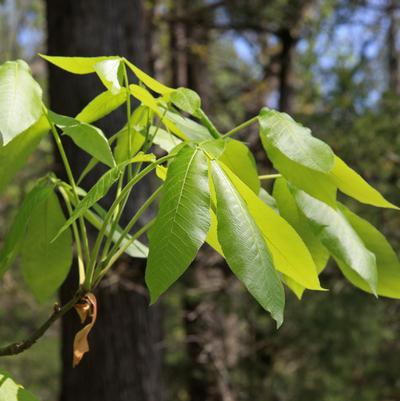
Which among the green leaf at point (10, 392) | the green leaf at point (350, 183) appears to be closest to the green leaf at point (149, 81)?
the green leaf at point (350, 183)

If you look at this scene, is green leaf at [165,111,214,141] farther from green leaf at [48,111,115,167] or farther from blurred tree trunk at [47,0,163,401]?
blurred tree trunk at [47,0,163,401]

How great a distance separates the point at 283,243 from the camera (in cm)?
80

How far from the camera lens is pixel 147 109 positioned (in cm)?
94

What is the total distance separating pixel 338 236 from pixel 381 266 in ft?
0.35

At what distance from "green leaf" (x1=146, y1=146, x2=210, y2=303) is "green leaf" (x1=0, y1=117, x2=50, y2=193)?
285mm

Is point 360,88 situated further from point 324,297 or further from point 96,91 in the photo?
point 96,91

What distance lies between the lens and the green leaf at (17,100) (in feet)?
2.48

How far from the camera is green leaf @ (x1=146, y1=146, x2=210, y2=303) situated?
692 millimetres

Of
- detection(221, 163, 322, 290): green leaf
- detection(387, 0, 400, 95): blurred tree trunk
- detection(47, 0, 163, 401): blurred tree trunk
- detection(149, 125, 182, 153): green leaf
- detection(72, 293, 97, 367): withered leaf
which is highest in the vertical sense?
detection(149, 125, 182, 153): green leaf

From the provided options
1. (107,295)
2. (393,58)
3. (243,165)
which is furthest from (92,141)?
(393,58)

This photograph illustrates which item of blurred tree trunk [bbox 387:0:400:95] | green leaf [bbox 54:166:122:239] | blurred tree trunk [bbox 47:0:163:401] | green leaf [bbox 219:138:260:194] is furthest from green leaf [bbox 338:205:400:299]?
blurred tree trunk [bbox 387:0:400:95]

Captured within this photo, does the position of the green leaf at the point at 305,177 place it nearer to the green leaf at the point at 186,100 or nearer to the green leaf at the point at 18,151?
the green leaf at the point at 186,100

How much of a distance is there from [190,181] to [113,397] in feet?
6.55

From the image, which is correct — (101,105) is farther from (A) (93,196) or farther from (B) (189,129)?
(A) (93,196)
